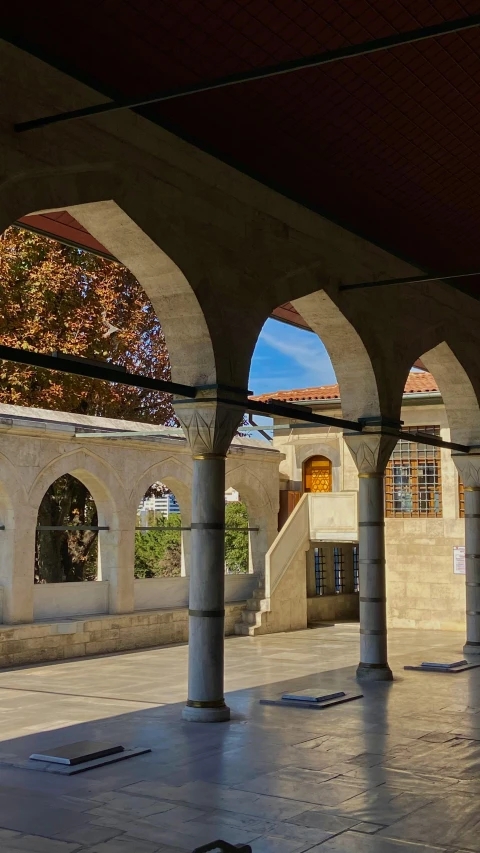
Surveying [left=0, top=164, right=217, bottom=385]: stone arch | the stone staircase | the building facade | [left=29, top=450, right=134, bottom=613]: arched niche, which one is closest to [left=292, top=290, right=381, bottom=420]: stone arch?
[left=0, top=164, right=217, bottom=385]: stone arch

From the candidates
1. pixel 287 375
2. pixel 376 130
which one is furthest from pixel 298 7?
pixel 287 375

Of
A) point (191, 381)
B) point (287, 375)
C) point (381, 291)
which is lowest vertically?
point (191, 381)

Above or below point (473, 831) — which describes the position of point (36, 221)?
above

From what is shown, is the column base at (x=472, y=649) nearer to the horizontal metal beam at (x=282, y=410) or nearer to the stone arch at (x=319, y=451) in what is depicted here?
the horizontal metal beam at (x=282, y=410)

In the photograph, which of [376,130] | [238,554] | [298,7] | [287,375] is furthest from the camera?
[287,375]

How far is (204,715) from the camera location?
30.3 feet

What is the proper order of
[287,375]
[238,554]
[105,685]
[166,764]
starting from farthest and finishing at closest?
1. [287,375]
2. [238,554]
3. [105,685]
4. [166,764]

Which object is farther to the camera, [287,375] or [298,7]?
[287,375]

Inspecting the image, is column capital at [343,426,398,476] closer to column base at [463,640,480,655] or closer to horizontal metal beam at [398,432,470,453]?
horizontal metal beam at [398,432,470,453]

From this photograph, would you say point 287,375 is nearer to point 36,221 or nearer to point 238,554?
point 238,554

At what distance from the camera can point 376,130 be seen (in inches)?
352

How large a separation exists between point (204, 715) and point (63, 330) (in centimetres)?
1355

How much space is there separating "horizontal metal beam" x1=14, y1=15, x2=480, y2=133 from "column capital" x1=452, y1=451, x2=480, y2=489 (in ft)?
31.0

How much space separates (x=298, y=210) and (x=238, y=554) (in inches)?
868
